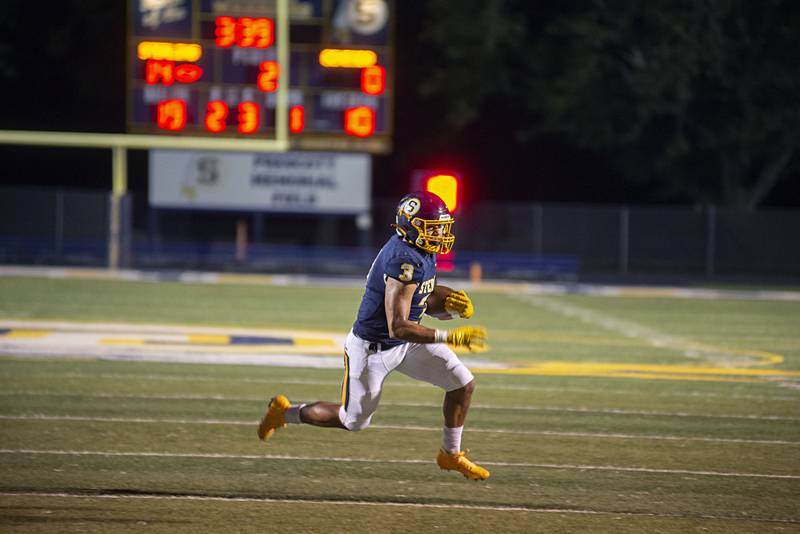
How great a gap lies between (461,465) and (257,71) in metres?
16.1

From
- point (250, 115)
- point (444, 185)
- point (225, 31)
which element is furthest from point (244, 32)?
point (444, 185)

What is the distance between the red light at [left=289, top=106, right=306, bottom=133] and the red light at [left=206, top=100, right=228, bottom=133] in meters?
1.67

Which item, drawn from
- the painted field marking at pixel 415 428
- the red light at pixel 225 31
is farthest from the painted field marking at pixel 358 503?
the red light at pixel 225 31

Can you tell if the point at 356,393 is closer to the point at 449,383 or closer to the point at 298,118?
the point at 449,383

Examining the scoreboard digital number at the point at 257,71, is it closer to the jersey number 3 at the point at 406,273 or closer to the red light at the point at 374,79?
the red light at the point at 374,79

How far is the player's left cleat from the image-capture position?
6.76 metres

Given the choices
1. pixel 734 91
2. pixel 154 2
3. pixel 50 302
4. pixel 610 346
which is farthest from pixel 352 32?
pixel 734 91

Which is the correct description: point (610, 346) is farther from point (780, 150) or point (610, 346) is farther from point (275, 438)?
point (780, 150)

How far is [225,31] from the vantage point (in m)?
21.7

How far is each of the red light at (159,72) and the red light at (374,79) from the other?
3.58 metres

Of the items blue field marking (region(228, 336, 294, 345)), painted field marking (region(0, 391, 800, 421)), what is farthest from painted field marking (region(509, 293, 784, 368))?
blue field marking (region(228, 336, 294, 345))

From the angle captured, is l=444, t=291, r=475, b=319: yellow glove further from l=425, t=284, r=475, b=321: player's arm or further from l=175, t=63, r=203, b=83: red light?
l=175, t=63, r=203, b=83: red light

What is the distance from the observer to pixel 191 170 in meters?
30.9

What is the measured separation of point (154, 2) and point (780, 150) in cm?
1800
